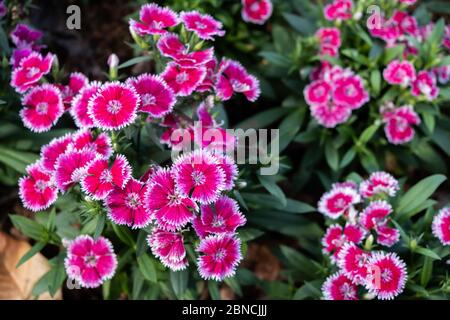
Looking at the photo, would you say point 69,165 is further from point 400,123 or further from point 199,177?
point 400,123

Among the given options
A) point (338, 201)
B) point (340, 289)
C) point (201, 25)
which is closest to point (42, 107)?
point (201, 25)

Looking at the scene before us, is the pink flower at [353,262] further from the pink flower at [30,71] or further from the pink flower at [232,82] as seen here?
the pink flower at [30,71]

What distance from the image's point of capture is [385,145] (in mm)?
3725

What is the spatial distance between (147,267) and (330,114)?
4.75 feet

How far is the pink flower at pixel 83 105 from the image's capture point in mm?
2586

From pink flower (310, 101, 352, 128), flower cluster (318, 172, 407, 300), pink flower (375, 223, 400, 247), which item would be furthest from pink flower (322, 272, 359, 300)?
pink flower (310, 101, 352, 128)

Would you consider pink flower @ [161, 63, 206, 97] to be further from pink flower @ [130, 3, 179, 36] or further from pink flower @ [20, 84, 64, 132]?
pink flower @ [20, 84, 64, 132]

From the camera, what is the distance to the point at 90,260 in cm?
271

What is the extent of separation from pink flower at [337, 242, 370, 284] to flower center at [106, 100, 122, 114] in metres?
1.20

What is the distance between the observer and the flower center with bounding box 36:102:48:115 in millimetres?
2772

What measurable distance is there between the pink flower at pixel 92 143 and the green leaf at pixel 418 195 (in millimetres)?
1536
